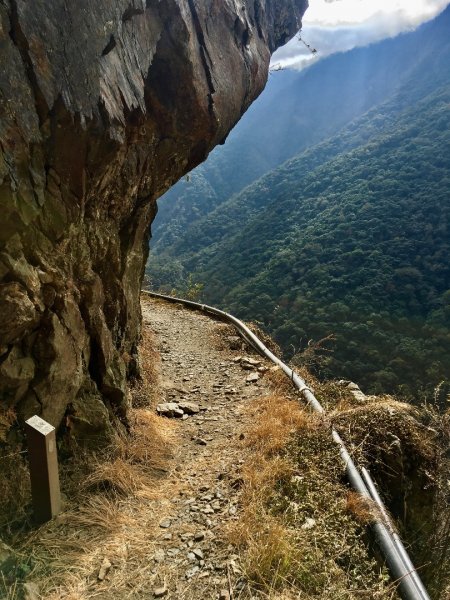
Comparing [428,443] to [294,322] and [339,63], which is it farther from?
[339,63]

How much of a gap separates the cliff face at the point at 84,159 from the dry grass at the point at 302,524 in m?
1.78

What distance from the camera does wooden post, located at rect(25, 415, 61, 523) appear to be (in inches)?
129

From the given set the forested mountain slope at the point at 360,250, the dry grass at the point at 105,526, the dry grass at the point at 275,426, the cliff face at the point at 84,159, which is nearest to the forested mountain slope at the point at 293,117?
the forested mountain slope at the point at 360,250

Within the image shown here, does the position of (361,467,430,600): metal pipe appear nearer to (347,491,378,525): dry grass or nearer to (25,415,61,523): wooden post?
(347,491,378,525): dry grass

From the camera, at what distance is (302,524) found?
362 centimetres

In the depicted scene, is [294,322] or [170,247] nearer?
[294,322]

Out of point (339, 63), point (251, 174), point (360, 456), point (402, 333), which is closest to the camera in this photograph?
point (360, 456)

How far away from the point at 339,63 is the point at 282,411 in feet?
557

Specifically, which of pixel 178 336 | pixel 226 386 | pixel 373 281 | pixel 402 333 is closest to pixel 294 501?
pixel 226 386

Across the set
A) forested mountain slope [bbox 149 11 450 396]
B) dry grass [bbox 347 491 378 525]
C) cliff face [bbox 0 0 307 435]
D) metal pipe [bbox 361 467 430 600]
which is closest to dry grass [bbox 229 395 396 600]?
dry grass [bbox 347 491 378 525]

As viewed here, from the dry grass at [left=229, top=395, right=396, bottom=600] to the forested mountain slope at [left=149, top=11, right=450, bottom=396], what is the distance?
43.7 feet

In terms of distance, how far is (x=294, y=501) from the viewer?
3891 mm

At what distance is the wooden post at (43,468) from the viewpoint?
3.27m

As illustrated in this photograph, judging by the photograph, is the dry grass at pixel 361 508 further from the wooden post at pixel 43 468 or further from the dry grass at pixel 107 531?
the wooden post at pixel 43 468
